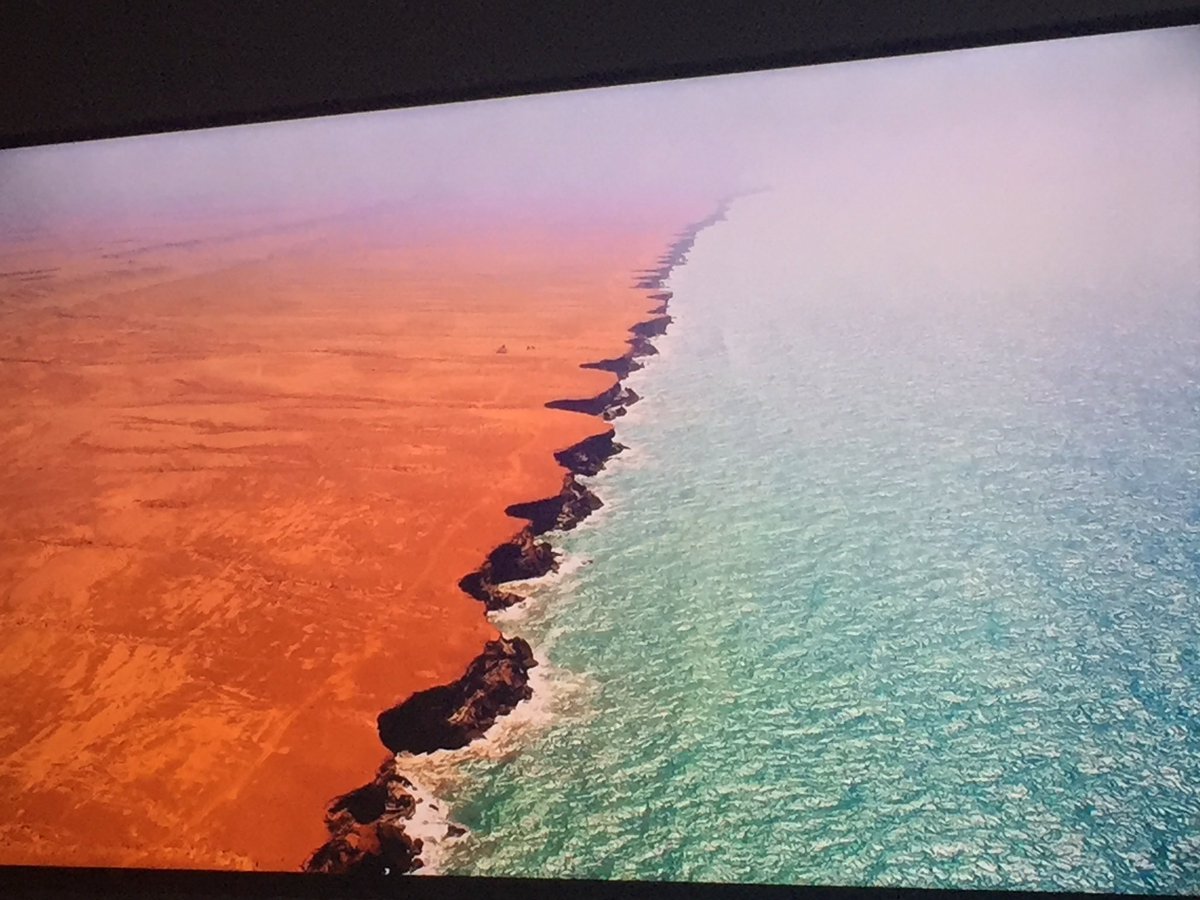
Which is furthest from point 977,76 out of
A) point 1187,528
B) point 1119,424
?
point 1187,528

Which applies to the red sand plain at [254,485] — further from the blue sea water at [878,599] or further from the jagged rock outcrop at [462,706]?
the blue sea water at [878,599]

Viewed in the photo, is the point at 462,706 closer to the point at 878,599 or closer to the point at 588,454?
the point at 588,454

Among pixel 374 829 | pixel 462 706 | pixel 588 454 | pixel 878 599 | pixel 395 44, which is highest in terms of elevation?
pixel 395 44

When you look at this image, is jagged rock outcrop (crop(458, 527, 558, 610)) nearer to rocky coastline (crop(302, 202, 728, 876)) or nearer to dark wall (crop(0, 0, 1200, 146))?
rocky coastline (crop(302, 202, 728, 876))

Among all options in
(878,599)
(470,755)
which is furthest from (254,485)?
(878,599)

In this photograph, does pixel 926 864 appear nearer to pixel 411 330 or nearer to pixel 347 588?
pixel 347 588
